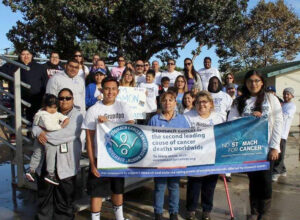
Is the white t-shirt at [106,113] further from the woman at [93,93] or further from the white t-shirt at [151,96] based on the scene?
the white t-shirt at [151,96]

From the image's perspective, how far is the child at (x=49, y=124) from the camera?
3434 mm

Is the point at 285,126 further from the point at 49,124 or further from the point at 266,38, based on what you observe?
the point at 266,38

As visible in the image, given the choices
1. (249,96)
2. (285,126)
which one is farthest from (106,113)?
(285,126)

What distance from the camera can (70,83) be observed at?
463 cm

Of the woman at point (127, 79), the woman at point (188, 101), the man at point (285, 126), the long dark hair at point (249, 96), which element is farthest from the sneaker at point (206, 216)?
the woman at point (127, 79)

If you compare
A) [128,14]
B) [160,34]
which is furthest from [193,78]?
[160,34]

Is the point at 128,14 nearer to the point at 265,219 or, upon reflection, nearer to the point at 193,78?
the point at 193,78

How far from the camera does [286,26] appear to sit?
28.1 metres

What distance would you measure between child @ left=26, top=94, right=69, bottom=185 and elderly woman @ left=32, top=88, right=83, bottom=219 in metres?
0.05

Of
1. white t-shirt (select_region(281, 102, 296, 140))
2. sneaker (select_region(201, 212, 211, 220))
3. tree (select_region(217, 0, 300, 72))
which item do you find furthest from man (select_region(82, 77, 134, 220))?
tree (select_region(217, 0, 300, 72))

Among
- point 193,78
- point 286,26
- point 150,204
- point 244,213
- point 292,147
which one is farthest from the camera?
point 286,26

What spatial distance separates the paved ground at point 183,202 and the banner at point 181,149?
926 millimetres

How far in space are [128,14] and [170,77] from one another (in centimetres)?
875

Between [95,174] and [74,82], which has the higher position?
[74,82]
